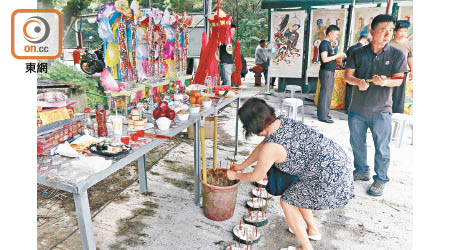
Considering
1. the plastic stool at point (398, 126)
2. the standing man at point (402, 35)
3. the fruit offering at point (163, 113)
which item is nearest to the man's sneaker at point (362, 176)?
the plastic stool at point (398, 126)

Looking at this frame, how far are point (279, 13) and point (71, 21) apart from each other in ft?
19.2

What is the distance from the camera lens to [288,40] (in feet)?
26.1

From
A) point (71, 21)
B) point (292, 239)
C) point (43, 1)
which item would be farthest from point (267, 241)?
point (71, 21)

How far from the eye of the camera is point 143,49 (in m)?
2.79

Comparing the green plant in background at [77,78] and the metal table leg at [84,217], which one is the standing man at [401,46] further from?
the green plant in background at [77,78]

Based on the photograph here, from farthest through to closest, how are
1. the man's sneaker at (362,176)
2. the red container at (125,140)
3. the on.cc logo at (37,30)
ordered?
the man's sneaker at (362,176)
the red container at (125,140)
the on.cc logo at (37,30)

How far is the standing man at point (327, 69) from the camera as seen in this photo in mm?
4691

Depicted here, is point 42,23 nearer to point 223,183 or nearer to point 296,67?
point 223,183

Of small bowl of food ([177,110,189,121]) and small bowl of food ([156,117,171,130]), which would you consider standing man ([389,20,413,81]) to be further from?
small bowl of food ([156,117,171,130])

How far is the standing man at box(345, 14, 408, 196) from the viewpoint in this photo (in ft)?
8.55

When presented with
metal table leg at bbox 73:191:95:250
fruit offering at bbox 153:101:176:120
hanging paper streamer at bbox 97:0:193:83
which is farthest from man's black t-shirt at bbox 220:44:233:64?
metal table leg at bbox 73:191:95:250

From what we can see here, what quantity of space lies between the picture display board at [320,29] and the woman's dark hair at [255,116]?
6578 millimetres

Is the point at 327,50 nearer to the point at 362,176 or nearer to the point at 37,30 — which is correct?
the point at 362,176

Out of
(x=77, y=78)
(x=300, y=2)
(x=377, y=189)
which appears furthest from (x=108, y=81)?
(x=300, y=2)
